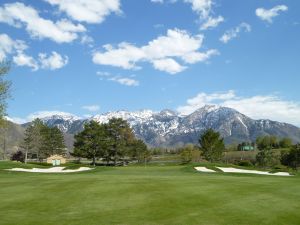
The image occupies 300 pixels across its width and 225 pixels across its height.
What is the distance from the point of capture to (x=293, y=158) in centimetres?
12275

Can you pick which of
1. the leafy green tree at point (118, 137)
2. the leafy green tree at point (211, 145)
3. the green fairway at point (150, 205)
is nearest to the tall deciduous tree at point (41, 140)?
the leafy green tree at point (118, 137)

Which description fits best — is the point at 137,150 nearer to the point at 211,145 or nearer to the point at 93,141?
the point at 93,141

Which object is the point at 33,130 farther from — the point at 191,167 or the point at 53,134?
the point at 191,167

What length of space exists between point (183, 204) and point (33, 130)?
407 ft

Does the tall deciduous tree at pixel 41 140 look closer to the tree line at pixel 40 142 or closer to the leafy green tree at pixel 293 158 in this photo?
the tree line at pixel 40 142

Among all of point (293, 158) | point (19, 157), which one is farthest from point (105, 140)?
point (293, 158)

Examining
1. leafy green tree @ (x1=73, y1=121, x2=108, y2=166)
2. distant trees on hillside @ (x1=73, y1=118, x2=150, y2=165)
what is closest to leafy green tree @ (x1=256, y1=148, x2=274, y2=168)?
distant trees on hillside @ (x1=73, y1=118, x2=150, y2=165)

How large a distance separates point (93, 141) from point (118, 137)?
24.1ft

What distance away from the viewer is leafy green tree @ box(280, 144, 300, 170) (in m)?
121

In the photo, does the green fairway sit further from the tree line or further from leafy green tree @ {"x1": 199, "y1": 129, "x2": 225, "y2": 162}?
the tree line

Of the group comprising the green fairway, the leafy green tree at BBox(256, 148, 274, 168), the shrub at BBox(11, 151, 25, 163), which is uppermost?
the shrub at BBox(11, 151, 25, 163)

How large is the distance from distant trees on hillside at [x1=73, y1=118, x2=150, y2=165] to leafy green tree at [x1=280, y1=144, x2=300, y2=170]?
152ft

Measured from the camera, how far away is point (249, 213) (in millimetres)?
15859

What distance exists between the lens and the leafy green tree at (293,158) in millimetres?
120688
